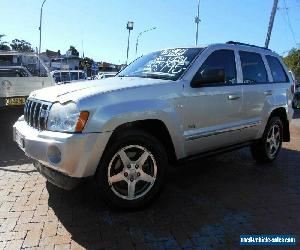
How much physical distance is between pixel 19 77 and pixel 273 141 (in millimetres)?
5343

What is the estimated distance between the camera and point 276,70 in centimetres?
706

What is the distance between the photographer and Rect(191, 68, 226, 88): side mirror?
16.5 feet

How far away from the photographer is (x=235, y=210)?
473cm

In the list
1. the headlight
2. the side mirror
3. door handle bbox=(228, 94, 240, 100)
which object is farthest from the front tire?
door handle bbox=(228, 94, 240, 100)

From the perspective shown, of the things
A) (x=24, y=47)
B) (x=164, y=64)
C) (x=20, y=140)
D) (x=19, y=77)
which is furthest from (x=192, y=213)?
(x=24, y=47)

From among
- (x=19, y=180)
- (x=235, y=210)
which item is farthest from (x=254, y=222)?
(x=19, y=180)

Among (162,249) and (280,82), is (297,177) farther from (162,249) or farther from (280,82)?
(162,249)

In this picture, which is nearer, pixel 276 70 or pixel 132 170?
pixel 132 170

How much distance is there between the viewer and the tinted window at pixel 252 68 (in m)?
6.14

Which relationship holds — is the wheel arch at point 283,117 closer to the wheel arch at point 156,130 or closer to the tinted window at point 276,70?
the tinted window at point 276,70

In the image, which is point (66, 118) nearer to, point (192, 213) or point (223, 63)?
point (192, 213)

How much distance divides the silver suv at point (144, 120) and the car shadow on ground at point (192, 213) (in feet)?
1.06

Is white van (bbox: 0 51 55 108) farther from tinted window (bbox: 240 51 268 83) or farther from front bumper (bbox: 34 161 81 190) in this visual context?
tinted window (bbox: 240 51 268 83)

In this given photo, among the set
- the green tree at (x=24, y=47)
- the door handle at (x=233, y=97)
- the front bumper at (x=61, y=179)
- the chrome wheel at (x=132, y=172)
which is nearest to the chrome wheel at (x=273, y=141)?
the door handle at (x=233, y=97)
